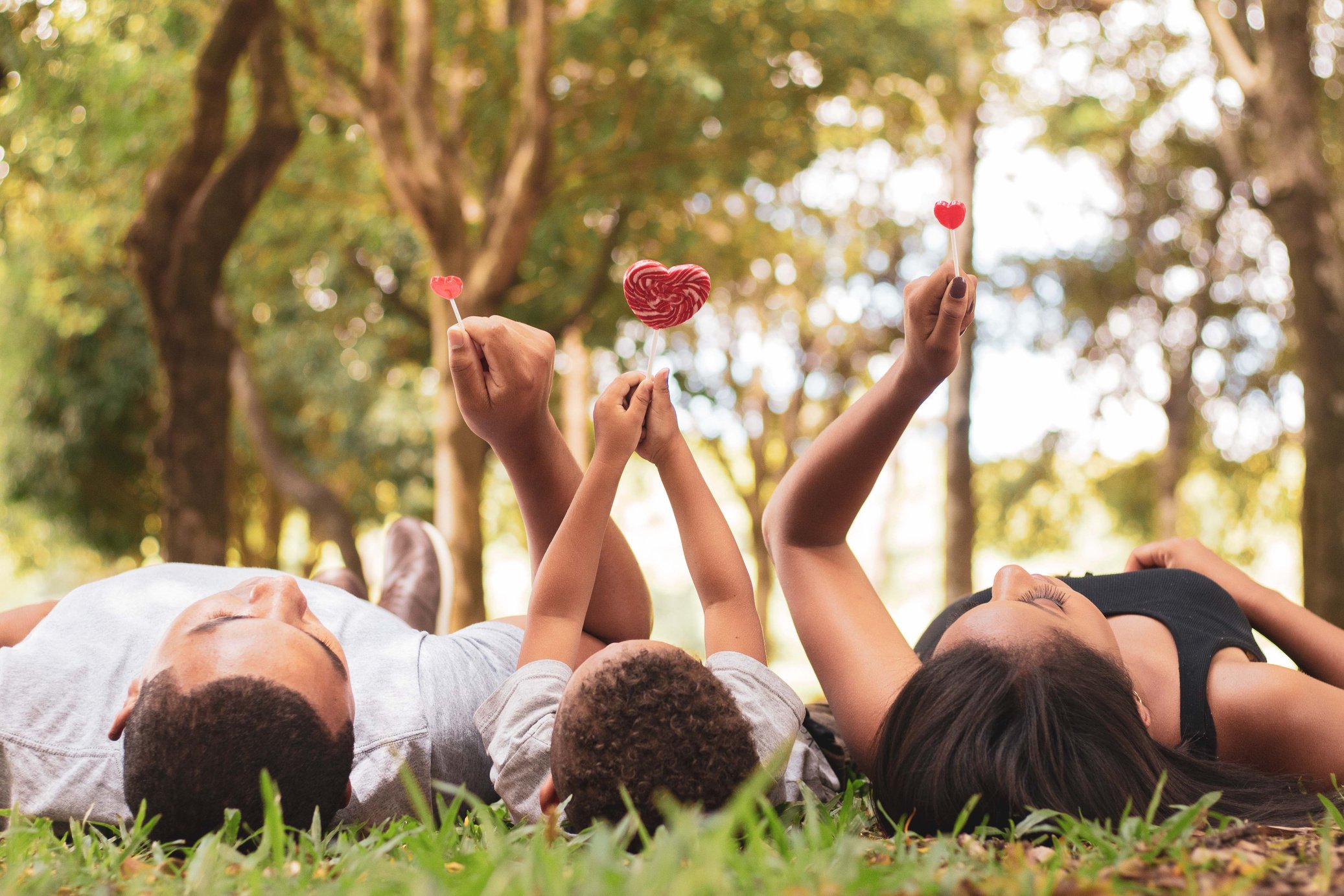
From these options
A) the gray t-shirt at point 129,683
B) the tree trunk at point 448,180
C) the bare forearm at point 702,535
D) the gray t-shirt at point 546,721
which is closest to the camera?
the gray t-shirt at point 546,721

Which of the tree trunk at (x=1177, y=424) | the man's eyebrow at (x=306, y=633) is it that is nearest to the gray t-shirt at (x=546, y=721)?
the man's eyebrow at (x=306, y=633)

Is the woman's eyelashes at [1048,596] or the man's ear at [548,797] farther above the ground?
the woman's eyelashes at [1048,596]

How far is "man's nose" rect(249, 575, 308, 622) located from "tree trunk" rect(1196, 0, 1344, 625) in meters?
6.33

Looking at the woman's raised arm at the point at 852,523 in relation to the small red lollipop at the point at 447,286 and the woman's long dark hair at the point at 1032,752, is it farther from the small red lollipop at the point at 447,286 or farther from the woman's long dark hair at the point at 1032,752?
the small red lollipop at the point at 447,286

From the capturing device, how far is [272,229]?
37.4 ft

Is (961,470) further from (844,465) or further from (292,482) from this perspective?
(844,465)

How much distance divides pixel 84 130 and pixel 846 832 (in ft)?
27.3

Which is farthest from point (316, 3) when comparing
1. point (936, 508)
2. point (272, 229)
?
point (936, 508)

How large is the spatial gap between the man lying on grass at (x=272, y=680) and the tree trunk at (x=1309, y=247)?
5.43 m

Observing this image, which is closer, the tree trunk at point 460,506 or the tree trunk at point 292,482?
the tree trunk at point 460,506

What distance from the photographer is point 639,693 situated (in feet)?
6.21

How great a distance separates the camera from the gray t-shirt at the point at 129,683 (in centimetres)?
225

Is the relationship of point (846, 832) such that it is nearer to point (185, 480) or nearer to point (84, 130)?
point (185, 480)

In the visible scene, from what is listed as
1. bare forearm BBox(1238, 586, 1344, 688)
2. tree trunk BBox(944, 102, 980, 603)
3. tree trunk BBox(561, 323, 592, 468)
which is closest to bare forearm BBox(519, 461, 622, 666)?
bare forearm BBox(1238, 586, 1344, 688)
